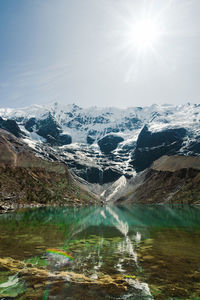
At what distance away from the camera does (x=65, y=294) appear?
14.1 meters

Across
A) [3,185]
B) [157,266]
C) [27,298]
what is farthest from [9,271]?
[3,185]

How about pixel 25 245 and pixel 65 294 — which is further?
pixel 25 245

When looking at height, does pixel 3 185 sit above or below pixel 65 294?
above

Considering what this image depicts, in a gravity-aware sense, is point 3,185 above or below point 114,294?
above

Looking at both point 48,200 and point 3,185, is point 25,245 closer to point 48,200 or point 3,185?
point 3,185

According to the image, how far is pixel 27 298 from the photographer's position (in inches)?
522

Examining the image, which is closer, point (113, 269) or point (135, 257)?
point (113, 269)

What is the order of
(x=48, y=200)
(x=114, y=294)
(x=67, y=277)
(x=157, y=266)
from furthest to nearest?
(x=48, y=200)
(x=157, y=266)
(x=67, y=277)
(x=114, y=294)

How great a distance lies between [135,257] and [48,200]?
175m

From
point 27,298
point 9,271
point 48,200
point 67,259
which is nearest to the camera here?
point 27,298

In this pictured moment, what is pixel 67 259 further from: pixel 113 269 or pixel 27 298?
pixel 27 298

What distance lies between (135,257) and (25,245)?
47.4ft

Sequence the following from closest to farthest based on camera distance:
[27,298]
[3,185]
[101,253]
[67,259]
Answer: [27,298], [67,259], [101,253], [3,185]

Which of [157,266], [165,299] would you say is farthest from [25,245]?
[165,299]
